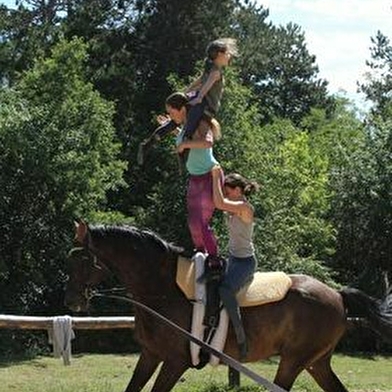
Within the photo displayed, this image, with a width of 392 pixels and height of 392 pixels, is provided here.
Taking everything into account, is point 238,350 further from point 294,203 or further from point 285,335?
point 294,203

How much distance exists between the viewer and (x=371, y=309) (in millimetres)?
7762

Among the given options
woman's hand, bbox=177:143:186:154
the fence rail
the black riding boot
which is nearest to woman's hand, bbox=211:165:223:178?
woman's hand, bbox=177:143:186:154

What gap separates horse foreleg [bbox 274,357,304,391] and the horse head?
1.85 metres

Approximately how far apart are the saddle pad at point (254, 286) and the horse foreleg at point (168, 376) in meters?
0.58

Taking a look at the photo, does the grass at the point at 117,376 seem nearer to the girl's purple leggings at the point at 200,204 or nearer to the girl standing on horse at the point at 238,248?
the girl standing on horse at the point at 238,248

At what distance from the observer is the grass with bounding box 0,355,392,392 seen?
35.7ft

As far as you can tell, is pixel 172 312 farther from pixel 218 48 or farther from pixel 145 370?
pixel 218 48

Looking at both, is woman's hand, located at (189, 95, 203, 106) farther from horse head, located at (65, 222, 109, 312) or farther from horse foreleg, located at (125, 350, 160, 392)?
horse foreleg, located at (125, 350, 160, 392)

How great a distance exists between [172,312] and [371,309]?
2.08 meters

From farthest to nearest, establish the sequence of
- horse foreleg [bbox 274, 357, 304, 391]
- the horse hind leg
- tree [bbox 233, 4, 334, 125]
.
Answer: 1. tree [bbox 233, 4, 334, 125]
2. the horse hind leg
3. horse foreleg [bbox 274, 357, 304, 391]

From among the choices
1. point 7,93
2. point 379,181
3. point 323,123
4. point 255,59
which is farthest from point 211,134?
point 323,123

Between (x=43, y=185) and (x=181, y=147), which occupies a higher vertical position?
(x=181, y=147)

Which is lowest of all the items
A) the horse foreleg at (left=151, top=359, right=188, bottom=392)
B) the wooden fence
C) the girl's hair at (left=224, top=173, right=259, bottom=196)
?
the wooden fence

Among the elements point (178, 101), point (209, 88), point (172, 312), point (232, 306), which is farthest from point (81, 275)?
point (209, 88)
